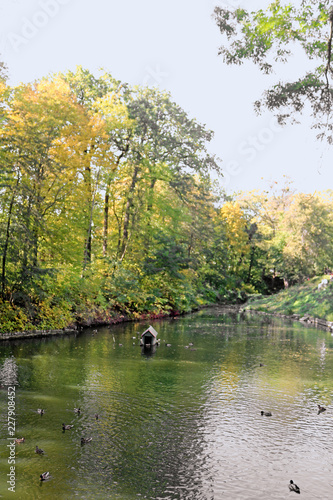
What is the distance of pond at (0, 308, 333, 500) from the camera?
6977mm

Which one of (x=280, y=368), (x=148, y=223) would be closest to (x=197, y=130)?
(x=148, y=223)

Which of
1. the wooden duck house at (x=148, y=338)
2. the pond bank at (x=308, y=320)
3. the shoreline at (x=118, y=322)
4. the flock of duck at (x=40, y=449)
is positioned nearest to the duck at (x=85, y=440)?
the flock of duck at (x=40, y=449)

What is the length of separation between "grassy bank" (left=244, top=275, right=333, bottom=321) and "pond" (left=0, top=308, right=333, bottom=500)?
66.4 ft

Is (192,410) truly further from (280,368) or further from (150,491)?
(280,368)

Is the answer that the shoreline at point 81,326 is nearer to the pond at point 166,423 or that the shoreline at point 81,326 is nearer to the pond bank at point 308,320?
the pond at point 166,423

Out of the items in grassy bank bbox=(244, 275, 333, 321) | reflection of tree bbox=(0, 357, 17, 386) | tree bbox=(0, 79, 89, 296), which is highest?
tree bbox=(0, 79, 89, 296)

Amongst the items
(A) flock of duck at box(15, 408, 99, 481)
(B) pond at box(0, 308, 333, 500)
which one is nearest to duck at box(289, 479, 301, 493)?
(B) pond at box(0, 308, 333, 500)

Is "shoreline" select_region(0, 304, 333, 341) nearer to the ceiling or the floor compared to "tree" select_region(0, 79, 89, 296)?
nearer to the floor

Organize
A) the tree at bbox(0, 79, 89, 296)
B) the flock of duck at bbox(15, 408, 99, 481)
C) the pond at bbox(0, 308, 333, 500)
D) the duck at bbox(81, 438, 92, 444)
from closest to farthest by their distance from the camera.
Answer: the flock of duck at bbox(15, 408, 99, 481) → the pond at bbox(0, 308, 333, 500) → the duck at bbox(81, 438, 92, 444) → the tree at bbox(0, 79, 89, 296)

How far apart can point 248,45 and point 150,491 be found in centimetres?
1343

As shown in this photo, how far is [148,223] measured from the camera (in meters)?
35.7

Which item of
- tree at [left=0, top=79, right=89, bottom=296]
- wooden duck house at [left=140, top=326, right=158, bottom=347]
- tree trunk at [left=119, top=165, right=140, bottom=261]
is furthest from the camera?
tree trunk at [left=119, top=165, right=140, bottom=261]

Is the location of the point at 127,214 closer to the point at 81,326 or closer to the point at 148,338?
the point at 81,326

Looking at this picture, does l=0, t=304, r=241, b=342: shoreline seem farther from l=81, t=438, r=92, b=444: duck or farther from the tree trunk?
l=81, t=438, r=92, b=444: duck
